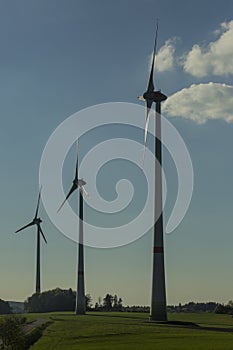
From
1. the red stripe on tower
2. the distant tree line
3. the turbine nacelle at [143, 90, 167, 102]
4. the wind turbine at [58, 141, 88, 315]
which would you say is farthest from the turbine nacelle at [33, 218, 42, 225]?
the red stripe on tower

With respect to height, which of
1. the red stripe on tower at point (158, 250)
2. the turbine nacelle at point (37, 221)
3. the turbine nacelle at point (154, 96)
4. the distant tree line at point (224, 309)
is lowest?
the distant tree line at point (224, 309)

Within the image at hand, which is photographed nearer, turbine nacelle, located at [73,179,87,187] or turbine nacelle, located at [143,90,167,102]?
turbine nacelle, located at [143,90,167,102]

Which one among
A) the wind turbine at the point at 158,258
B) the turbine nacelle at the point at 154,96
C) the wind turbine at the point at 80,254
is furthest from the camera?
the wind turbine at the point at 80,254

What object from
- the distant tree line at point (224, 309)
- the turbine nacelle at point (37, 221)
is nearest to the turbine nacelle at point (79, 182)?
the turbine nacelle at point (37, 221)

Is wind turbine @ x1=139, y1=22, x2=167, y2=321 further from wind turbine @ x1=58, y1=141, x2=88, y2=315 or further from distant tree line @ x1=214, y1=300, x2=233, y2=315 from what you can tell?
distant tree line @ x1=214, y1=300, x2=233, y2=315

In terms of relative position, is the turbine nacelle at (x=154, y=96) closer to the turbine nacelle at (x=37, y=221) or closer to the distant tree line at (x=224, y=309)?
the turbine nacelle at (x=37, y=221)

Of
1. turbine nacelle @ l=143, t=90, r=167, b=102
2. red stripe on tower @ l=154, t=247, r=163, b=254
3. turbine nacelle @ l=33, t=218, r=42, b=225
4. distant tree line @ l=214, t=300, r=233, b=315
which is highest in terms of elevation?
turbine nacelle @ l=143, t=90, r=167, b=102

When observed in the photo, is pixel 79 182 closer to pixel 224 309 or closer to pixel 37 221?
pixel 37 221

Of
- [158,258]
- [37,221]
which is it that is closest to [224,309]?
[37,221]

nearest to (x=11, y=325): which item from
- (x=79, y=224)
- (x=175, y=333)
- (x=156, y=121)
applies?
(x=175, y=333)

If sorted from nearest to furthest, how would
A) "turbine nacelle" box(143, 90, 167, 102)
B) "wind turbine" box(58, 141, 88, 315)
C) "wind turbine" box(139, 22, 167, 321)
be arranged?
"wind turbine" box(139, 22, 167, 321) < "turbine nacelle" box(143, 90, 167, 102) < "wind turbine" box(58, 141, 88, 315)

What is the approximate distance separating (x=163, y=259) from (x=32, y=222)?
90270 mm

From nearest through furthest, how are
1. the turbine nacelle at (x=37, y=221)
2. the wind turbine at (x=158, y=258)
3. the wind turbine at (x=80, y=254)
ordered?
the wind turbine at (x=158, y=258) → the wind turbine at (x=80, y=254) → the turbine nacelle at (x=37, y=221)

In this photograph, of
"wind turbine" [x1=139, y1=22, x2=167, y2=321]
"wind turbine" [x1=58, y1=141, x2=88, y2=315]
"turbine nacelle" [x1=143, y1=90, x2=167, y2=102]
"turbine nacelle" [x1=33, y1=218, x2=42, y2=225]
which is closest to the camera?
"wind turbine" [x1=139, y1=22, x2=167, y2=321]
